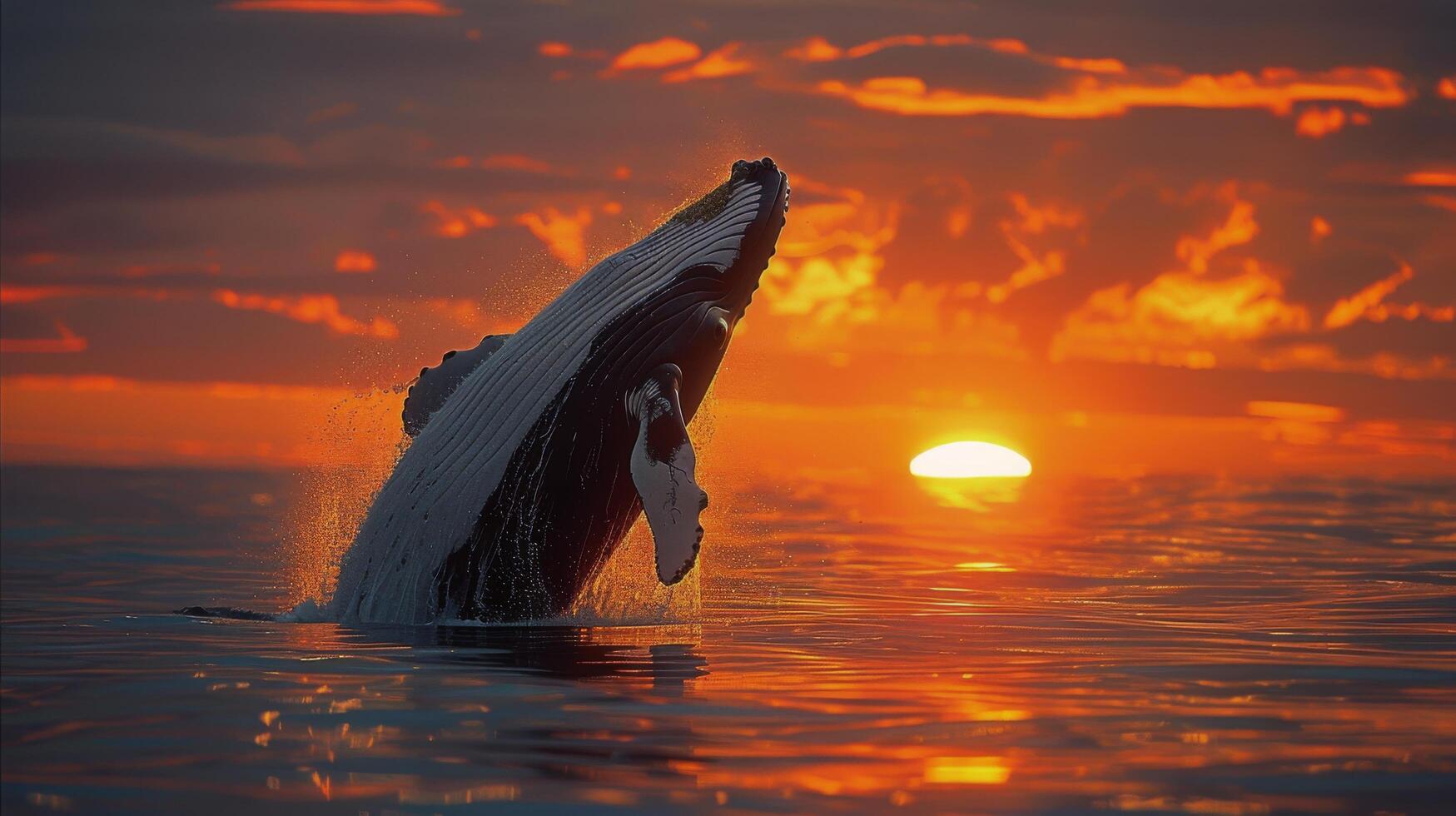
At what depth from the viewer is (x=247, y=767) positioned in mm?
8180

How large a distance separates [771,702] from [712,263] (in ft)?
17.0

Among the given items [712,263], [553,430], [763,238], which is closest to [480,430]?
[553,430]

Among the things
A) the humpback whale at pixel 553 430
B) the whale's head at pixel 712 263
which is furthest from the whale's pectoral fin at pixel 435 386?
the whale's head at pixel 712 263

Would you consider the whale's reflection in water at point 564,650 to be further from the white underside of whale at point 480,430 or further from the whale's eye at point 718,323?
the whale's eye at point 718,323

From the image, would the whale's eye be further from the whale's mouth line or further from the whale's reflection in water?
the whale's reflection in water

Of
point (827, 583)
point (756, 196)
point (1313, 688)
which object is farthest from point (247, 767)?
point (827, 583)

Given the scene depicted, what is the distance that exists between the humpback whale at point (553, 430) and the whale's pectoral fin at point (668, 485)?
62mm

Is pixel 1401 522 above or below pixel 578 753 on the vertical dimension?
above

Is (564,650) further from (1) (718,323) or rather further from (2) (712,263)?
(2) (712,263)

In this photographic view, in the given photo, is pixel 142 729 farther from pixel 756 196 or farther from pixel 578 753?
pixel 756 196

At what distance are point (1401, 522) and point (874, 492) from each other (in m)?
39.6

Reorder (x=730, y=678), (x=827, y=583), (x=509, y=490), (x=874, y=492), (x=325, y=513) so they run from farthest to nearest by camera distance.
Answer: (x=874, y=492)
(x=827, y=583)
(x=325, y=513)
(x=509, y=490)
(x=730, y=678)

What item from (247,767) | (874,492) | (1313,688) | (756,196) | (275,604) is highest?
(874,492)

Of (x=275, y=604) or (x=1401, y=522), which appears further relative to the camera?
(x=1401, y=522)
